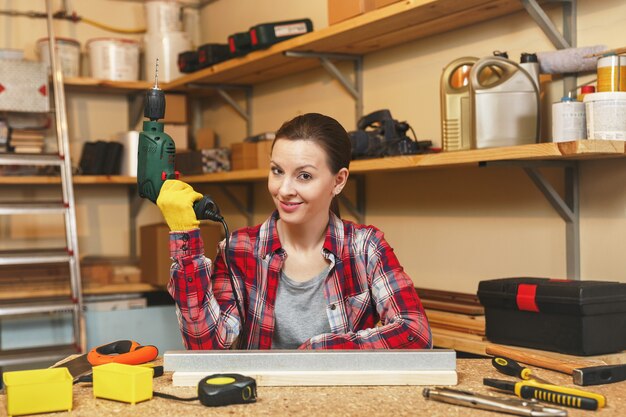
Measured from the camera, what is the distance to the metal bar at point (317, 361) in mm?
1366

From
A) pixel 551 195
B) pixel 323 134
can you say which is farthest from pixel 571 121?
pixel 323 134

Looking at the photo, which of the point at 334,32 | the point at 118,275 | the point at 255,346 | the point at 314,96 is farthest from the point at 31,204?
the point at 255,346

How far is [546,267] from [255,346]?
3.52 ft

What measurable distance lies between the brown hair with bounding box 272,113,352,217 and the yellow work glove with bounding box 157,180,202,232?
1.10 feet

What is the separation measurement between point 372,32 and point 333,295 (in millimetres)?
1301

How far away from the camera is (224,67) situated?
11.7 ft

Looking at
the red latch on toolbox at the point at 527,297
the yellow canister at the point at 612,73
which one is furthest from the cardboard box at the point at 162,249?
the yellow canister at the point at 612,73

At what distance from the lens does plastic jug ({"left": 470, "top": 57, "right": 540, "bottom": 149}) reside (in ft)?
7.27

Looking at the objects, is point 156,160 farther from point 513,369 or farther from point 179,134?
point 179,134

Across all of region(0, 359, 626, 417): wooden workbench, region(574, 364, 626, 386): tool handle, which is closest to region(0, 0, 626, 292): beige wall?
region(574, 364, 626, 386): tool handle

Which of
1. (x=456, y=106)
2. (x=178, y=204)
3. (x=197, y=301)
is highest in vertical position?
(x=456, y=106)

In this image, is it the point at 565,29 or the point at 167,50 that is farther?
the point at 167,50

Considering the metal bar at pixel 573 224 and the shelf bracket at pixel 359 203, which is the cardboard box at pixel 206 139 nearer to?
the shelf bracket at pixel 359 203

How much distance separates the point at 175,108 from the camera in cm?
430
